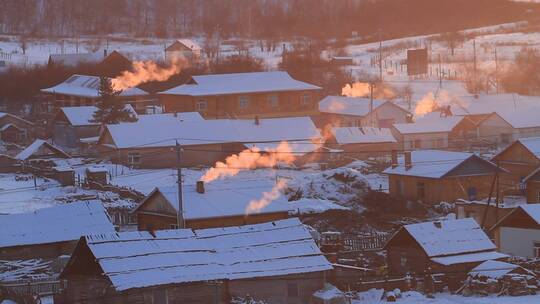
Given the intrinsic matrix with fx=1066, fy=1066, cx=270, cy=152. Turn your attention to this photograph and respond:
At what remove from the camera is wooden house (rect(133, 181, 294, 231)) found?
2103 centimetres

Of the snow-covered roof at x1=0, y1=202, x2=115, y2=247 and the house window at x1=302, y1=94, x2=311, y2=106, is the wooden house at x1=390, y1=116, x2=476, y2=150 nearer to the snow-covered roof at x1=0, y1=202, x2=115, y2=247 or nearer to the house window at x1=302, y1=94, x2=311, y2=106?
the house window at x1=302, y1=94, x2=311, y2=106

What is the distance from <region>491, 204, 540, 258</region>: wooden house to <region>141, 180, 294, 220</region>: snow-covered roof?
440cm

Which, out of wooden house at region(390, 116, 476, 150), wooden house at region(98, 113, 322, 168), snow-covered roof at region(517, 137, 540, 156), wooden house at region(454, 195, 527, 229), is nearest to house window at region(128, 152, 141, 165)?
wooden house at region(98, 113, 322, 168)

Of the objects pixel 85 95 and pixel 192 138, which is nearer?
pixel 192 138

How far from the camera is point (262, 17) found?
287 feet

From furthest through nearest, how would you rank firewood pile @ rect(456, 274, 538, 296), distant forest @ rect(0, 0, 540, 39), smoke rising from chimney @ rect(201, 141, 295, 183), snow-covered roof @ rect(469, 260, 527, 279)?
distant forest @ rect(0, 0, 540, 39) < smoke rising from chimney @ rect(201, 141, 295, 183) < snow-covered roof @ rect(469, 260, 527, 279) < firewood pile @ rect(456, 274, 538, 296)

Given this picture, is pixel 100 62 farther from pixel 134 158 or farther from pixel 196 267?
pixel 196 267

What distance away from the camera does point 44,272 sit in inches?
779

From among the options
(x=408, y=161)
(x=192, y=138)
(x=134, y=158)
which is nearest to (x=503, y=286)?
(x=408, y=161)

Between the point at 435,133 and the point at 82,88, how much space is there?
16973 millimetres

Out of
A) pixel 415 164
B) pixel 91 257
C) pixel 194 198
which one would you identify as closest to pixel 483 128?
pixel 415 164

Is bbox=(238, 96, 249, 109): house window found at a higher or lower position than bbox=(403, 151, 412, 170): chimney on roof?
higher

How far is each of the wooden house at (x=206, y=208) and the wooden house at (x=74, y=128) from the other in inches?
632

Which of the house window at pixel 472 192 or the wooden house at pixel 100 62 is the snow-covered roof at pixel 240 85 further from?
the house window at pixel 472 192
